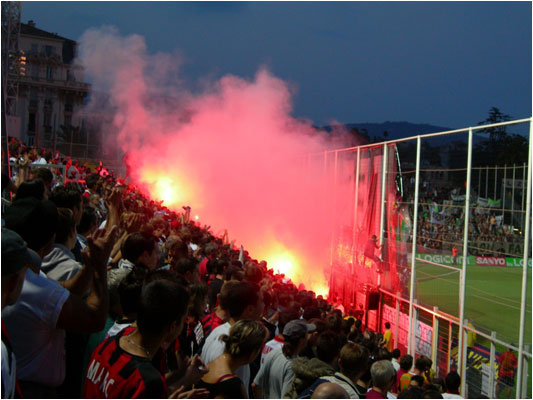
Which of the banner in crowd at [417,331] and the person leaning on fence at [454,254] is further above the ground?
the person leaning on fence at [454,254]

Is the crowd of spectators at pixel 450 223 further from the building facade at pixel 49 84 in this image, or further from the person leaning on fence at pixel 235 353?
the building facade at pixel 49 84

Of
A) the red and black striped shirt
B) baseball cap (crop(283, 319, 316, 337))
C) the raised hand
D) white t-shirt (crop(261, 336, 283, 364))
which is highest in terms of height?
the red and black striped shirt

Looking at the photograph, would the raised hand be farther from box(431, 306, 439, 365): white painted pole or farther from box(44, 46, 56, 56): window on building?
box(44, 46, 56, 56): window on building

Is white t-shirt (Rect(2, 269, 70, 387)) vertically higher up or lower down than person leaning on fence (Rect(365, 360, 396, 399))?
higher up

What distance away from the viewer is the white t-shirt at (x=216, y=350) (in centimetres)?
369

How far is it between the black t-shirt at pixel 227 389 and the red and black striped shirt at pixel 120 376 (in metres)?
0.59

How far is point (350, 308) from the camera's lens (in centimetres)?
1492

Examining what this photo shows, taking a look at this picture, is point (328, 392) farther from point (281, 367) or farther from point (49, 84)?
point (49, 84)

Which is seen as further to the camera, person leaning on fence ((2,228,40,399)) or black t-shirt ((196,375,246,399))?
black t-shirt ((196,375,246,399))

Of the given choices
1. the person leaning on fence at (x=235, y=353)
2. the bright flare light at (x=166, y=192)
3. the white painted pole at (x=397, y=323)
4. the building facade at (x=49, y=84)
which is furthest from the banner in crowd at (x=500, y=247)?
the building facade at (x=49, y=84)

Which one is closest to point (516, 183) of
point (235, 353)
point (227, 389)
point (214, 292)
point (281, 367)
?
point (214, 292)

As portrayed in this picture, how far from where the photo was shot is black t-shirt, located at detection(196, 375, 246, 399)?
3.15 m

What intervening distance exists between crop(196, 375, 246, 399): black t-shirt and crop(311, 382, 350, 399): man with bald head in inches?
22.8

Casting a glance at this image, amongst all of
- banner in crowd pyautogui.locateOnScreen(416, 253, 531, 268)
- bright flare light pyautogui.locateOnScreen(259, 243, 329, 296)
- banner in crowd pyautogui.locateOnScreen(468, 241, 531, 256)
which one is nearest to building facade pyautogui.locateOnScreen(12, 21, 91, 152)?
bright flare light pyautogui.locateOnScreen(259, 243, 329, 296)
